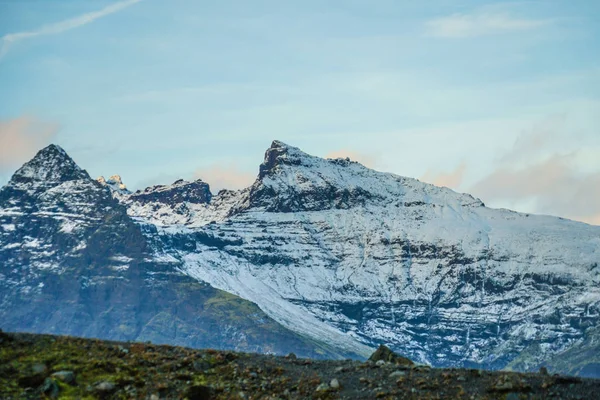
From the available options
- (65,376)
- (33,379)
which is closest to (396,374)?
(65,376)

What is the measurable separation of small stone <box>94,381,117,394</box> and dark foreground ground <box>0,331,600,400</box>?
0.05 metres

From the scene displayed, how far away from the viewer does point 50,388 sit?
45844 mm

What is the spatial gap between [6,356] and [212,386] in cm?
1027

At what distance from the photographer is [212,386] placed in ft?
160

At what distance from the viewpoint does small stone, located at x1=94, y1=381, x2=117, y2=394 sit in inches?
1831

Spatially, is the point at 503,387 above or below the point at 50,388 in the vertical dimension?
above

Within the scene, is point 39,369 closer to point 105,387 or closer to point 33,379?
point 33,379

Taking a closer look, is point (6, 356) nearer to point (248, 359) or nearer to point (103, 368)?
point (103, 368)

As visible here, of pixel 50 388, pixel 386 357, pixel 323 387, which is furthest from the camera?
pixel 386 357

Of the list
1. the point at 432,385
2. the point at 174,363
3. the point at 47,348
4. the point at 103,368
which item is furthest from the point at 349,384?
the point at 47,348

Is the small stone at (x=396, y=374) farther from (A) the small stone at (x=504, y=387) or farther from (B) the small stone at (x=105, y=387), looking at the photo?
(B) the small stone at (x=105, y=387)

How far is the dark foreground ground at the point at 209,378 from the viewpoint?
1855 inches

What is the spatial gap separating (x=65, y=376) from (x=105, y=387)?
6.71 ft

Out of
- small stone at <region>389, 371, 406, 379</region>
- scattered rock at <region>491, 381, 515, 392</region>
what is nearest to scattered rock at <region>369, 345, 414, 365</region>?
small stone at <region>389, 371, 406, 379</region>
